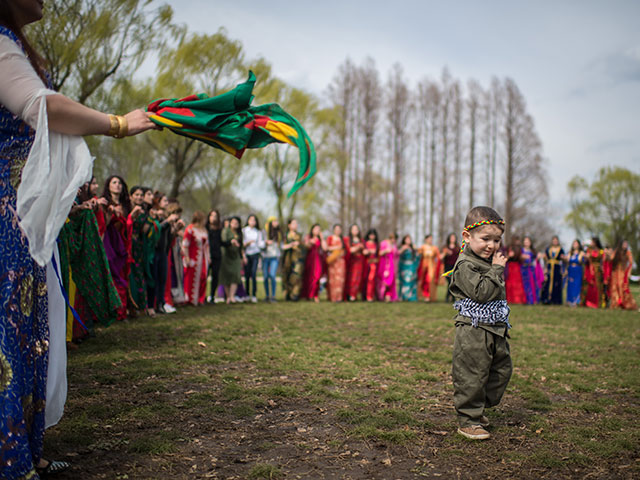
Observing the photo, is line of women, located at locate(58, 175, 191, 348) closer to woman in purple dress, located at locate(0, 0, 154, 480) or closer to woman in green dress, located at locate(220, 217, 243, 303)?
woman in green dress, located at locate(220, 217, 243, 303)

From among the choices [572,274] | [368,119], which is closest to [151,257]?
[572,274]

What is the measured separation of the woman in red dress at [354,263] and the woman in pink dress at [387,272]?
0.60 metres

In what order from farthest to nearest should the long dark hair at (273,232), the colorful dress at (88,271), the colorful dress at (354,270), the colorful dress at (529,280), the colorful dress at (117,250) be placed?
the colorful dress at (529,280) → the colorful dress at (354,270) → the long dark hair at (273,232) → the colorful dress at (117,250) → the colorful dress at (88,271)

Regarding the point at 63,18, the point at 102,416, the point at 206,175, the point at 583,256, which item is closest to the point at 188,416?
the point at 102,416

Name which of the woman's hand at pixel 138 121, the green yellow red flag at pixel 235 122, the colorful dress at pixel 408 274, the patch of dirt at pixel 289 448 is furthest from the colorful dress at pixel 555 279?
the woman's hand at pixel 138 121

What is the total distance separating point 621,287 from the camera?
14328mm

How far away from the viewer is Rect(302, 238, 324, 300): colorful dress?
1423cm

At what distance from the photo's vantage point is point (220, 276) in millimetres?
12375

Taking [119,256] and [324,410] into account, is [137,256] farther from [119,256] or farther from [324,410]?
[324,410]

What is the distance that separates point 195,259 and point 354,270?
206 inches

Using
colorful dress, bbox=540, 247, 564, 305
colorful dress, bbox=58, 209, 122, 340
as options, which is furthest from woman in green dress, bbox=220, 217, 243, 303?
colorful dress, bbox=540, 247, 564, 305

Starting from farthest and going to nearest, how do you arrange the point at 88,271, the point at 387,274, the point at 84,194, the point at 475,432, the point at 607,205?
the point at 607,205, the point at 387,274, the point at 84,194, the point at 88,271, the point at 475,432

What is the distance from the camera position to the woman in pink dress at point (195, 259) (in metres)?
11.1

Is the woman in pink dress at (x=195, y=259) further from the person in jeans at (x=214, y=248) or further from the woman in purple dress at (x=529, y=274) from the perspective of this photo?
the woman in purple dress at (x=529, y=274)
